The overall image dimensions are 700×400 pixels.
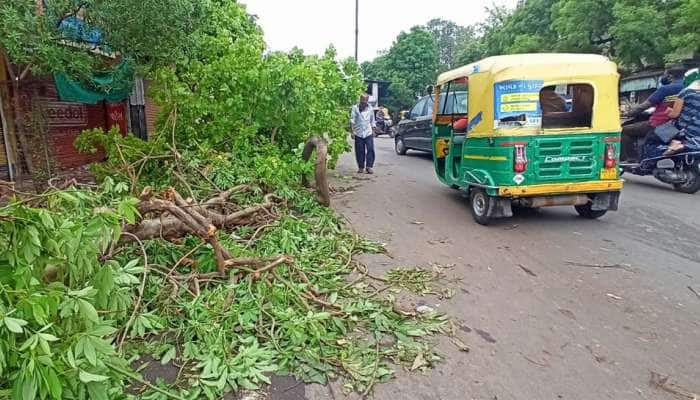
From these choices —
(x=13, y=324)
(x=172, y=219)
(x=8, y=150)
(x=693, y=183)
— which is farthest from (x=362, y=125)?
(x=13, y=324)

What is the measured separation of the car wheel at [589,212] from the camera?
615cm

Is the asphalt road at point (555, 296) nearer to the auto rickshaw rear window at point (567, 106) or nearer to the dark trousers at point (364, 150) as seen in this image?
the auto rickshaw rear window at point (567, 106)

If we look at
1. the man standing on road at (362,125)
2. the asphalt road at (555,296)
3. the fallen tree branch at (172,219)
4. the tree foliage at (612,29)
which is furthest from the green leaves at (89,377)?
the tree foliage at (612,29)

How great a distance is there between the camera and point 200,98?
659 centimetres

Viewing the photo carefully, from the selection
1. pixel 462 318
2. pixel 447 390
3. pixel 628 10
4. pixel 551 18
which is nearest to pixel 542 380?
pixel 447 390

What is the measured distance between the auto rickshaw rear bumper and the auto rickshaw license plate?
0.05 metres

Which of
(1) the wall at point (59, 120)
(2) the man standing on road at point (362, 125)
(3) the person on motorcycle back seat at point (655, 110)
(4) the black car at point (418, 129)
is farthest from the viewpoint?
(4) the black car at point (418, 129)

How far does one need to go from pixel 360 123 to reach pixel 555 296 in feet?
21.8

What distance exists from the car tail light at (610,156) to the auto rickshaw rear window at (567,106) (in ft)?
1.16

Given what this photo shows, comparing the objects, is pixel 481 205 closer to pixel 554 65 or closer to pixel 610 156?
pixel 610 156

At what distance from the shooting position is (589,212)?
626 cm

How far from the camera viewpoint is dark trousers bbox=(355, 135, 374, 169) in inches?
400

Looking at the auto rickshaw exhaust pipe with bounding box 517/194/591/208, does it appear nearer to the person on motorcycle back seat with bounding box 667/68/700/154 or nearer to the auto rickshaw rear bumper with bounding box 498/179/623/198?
the auto rickshaw rear bumper with bounding box 498/179/623/198

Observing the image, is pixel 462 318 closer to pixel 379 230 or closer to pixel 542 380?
pixel 542 380
